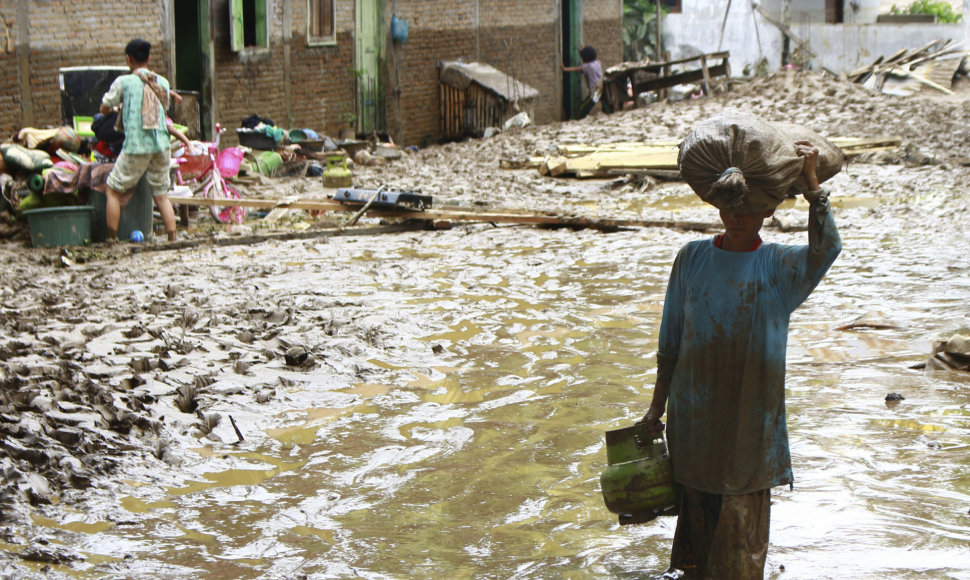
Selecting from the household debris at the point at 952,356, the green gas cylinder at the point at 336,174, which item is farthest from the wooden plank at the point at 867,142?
the household debris at the point at 952,356

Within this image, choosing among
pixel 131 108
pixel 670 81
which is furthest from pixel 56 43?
pixel 670 81

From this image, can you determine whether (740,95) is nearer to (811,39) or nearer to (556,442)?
(811,39)

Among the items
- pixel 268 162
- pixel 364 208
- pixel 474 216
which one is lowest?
pixel 474 216

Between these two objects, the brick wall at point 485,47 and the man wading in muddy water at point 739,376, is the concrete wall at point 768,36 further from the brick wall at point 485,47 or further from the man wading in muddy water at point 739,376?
the man wading in muddy water at point 739,376

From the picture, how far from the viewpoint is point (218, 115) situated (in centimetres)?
1530

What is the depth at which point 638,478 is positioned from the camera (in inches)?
129

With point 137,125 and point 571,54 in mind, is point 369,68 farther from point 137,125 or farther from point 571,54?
point 137,125

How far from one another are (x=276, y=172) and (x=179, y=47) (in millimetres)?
2523

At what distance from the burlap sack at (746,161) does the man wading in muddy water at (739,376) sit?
35mm

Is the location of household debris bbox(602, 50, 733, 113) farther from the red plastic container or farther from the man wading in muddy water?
the man wading in muddy water

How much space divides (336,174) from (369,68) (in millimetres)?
6258

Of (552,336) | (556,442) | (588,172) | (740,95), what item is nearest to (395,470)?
(556,442)

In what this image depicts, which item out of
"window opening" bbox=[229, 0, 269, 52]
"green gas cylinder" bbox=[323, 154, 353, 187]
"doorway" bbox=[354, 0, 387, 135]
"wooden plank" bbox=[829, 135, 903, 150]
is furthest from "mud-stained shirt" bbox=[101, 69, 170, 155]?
"wooden plank" bbox=[829, 135, 903, 150]

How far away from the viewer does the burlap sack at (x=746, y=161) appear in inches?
117
